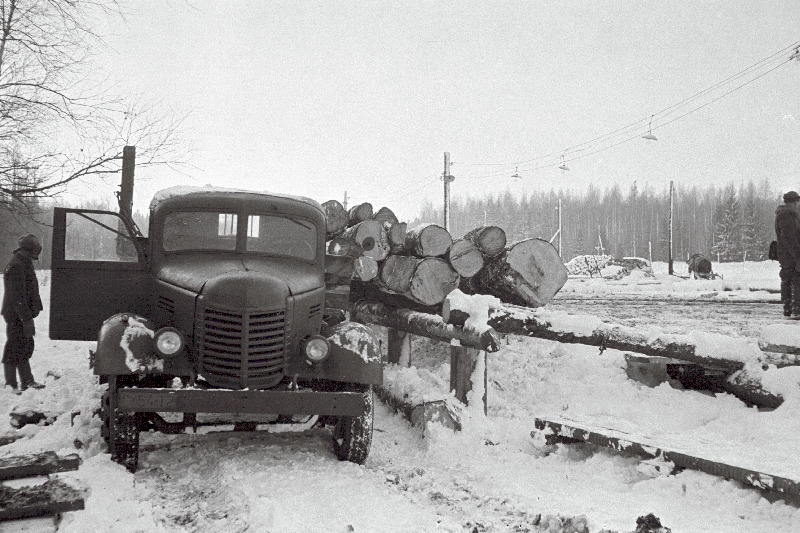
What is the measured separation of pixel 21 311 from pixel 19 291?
0.24 m

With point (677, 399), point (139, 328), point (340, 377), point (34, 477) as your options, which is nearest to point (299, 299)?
point (340, 377)

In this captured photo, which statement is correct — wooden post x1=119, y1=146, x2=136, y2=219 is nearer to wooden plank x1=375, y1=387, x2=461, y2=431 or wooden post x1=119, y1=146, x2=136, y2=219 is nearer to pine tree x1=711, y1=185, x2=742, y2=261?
wooden plank x1=375, y1=387, x2=461, y2=431

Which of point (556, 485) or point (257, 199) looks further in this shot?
point (257, 199)

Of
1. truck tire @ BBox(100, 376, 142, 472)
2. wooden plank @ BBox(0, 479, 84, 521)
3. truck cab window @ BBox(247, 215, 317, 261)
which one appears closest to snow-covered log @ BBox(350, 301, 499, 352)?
truck cab window @ BBox(247, 215, 317, 261)

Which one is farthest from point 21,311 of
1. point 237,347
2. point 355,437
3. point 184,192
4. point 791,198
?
point 791,198

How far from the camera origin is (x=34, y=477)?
13.0ft

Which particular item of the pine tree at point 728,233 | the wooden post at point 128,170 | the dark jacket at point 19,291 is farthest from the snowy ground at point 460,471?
the pine tree at point 728,233

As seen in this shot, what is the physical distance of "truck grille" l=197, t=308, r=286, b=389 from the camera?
16.5 feet

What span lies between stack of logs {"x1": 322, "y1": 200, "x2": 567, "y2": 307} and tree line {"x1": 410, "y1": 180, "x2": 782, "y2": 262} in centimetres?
7202

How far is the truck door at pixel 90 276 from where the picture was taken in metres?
6.23

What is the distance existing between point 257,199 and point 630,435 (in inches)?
153

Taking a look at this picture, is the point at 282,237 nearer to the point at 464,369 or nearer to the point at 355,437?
the point at 355,437

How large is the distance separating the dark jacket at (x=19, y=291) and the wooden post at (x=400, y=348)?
175 inches

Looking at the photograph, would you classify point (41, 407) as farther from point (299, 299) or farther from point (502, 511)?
point (502, 511)
